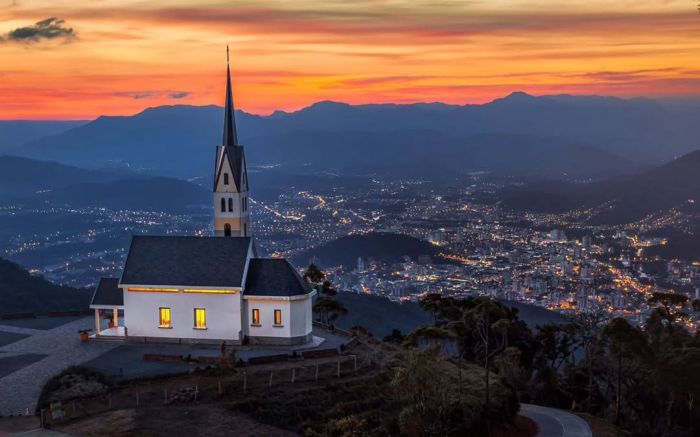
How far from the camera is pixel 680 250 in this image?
10219 cm

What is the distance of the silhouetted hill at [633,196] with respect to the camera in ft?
451

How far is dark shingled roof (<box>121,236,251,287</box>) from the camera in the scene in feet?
130

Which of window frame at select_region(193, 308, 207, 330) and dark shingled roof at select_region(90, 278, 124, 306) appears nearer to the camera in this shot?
window frame at select_region(193, 308, 207, 330)

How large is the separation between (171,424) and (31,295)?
5763cm

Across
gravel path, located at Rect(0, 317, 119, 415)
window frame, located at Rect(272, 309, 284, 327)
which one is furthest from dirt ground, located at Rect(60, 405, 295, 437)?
window frame, located at Rect(272, 309, 284, 327)

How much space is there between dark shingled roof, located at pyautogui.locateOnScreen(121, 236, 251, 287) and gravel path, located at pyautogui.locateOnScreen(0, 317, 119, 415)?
4.17 meters

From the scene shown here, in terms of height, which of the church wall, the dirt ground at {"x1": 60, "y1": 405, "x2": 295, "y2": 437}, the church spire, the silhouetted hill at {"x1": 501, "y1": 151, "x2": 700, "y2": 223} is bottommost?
the dirt ground at {"x1": 60, "y1": 405, "x2": 295, "y2": 437}

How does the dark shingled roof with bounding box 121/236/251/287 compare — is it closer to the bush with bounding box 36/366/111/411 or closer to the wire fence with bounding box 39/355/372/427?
the wire fence with bounding box 39/355/372/427

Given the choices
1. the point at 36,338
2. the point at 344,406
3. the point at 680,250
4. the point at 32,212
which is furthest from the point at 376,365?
the point at 32,212

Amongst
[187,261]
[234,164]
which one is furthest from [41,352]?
[234,164]

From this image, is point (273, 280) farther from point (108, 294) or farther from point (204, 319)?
point (108, 294)

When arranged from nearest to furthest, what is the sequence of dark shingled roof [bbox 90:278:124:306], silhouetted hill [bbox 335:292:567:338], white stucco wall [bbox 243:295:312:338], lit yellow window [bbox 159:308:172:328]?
white stucco wall [bbox 243:295:312:338] → lit yellow window [bbox 159:308:172:328] → dark shingled roof [bbox 90:278:124:306] → silhouetted hill [bbox 335:292:567:338]

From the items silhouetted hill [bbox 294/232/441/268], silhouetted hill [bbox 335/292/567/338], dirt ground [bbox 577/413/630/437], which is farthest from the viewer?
silhouetted hill [bbox 294/232/441/268]

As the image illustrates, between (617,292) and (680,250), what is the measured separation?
2714 centimetres
